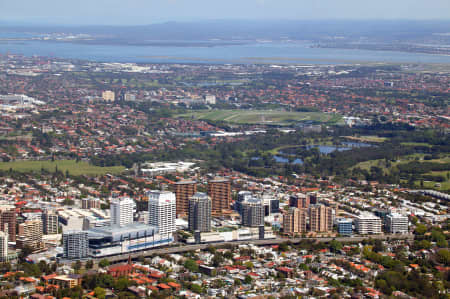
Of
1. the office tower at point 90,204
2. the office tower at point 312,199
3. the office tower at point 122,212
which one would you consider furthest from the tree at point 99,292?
the office tower at point 312,199

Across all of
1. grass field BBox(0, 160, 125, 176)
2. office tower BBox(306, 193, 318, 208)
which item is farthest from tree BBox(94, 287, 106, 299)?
grass field BBox(0, 160, 125, 176)

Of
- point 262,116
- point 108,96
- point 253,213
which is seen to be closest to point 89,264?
point 253,213

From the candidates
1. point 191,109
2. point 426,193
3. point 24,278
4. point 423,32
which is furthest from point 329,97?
point 423,32

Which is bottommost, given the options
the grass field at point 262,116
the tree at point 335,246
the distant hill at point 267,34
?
the distant hill at point 267,34

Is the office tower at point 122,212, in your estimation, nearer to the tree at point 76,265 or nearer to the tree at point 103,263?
the tree at point 103,263

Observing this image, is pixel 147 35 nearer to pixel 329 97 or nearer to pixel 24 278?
pixel 329 97

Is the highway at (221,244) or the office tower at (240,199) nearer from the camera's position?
the highway at (221,244)

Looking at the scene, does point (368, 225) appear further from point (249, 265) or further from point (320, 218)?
point (249, 265)
